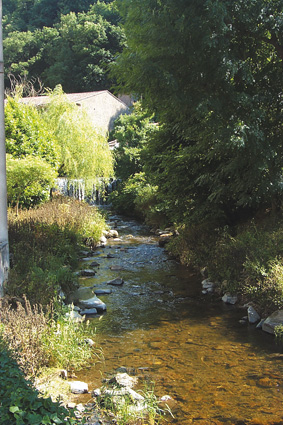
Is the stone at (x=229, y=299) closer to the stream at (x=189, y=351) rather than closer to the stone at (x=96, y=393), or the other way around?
the stream at (x=189, y=351)

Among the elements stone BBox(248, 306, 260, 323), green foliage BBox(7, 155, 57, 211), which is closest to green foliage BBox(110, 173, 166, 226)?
green foliage BBox(7, 155, 57, 211)

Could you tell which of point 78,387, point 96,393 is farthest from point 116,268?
point 96,393

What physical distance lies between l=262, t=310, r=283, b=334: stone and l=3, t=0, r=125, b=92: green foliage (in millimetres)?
38150

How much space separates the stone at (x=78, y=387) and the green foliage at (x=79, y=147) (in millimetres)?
14116

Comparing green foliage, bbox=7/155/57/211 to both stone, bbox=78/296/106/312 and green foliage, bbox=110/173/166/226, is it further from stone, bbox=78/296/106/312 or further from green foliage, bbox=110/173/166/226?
stone, bbox=78/296/106/312

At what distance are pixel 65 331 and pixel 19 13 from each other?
2140 inches

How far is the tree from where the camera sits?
336 inches

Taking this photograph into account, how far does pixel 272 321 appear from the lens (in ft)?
24.3

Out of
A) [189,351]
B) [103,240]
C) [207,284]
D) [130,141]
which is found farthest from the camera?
[130,141]

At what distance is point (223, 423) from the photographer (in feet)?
15.9

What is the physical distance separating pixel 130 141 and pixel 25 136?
10881mm

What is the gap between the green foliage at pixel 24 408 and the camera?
3100 millimetres

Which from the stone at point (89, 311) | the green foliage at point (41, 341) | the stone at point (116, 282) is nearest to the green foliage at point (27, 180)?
the stone at point (116, 282)

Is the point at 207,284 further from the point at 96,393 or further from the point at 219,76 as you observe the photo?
the point at 96,393
